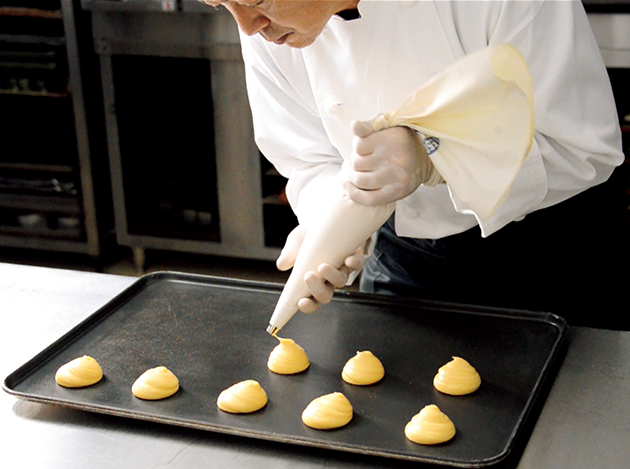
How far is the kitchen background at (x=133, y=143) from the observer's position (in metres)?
3.55

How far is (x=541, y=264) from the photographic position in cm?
169

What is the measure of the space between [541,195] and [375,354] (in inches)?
15.8

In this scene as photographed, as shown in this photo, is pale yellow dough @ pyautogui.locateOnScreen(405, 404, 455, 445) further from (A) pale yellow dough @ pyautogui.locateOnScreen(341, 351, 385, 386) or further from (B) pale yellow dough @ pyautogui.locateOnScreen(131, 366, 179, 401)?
(B) pale yellow dough @ pyautogui.locateOnScreen(131, 366, 179, 401)

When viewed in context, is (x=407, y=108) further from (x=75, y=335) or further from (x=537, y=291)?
(x=75, y=335)

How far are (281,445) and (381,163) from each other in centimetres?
47

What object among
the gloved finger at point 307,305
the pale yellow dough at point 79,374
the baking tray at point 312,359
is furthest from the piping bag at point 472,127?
the pale yellow dough at point 79,374

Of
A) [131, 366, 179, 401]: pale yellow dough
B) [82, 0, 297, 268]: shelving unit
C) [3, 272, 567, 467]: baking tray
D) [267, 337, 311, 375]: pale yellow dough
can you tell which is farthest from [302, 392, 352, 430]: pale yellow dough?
[82, 0, 297, 268]: shelving unit

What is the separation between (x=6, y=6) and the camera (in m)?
3.97

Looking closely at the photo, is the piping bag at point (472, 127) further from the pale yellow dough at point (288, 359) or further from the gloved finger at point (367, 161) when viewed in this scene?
the pale yellow dough at point (288, 359)

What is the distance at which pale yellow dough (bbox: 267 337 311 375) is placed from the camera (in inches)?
55.0

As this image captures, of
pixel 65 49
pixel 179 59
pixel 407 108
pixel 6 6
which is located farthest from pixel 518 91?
pixel 6 6

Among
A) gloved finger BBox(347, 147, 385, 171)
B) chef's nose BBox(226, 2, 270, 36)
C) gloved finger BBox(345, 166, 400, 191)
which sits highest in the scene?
chef's nose BBox(226, 2, 270, 36)

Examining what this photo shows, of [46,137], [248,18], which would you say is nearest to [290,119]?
[248,18]

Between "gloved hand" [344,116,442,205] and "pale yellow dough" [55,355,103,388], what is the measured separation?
51cm
